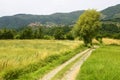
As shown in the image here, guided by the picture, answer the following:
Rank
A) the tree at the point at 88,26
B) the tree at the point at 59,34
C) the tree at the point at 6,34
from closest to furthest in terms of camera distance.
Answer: the tree at the point at 88,26 → the tree at the point at 6,34 → the tree at the point at 59,34

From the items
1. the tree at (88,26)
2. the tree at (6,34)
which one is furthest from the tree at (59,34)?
the tree at (88,26)

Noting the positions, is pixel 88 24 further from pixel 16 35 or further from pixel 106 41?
pixel 16 35

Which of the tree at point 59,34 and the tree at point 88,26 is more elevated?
the tree at point 88,26

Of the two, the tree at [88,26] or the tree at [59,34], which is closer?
the tree at [88,26]

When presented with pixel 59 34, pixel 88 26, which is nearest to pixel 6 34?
pixel 59 34

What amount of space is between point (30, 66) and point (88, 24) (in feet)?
162

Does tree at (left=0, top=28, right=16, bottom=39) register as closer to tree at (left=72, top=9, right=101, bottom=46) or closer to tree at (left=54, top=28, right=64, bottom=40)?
tree at (left=54, top=28, right=64, bottom=40)

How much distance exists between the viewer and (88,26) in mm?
71500

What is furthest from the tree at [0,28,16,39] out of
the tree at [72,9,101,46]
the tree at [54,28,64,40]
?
the tree at [72,9,101,46]

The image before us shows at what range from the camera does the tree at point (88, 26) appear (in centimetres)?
7169

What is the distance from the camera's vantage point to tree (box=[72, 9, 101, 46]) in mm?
71688

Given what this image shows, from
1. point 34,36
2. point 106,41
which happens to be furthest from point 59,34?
point 106,41

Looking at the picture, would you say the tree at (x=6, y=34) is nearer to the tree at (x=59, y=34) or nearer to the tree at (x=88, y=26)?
the tree at (x=59, y=34)

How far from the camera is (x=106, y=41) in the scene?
346 ft
